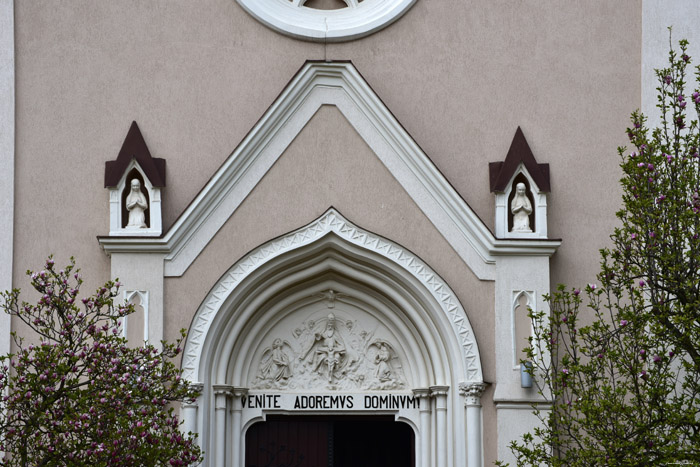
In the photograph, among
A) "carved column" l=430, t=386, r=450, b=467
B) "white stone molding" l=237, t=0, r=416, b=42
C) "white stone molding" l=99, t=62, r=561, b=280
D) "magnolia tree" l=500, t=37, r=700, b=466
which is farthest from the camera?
"white stone molding" l=237, t=0, r=416, b=42

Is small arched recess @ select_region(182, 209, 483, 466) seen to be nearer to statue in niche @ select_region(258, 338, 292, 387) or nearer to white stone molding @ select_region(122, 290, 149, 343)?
statue in niche @ select_region(258, 338, 292, 387)

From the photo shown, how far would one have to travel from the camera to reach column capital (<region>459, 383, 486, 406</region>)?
48.6ft

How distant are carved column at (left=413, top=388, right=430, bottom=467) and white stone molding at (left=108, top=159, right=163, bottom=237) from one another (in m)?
3.70

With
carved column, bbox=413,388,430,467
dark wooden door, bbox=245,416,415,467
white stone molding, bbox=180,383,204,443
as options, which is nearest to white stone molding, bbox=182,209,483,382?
white stone molding, bbox=180,383,204,443

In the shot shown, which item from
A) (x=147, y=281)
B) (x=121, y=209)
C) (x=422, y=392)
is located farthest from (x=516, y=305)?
(x=121, y=209)

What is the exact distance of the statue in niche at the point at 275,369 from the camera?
15.6 m

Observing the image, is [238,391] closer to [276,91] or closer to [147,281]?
[147,281]

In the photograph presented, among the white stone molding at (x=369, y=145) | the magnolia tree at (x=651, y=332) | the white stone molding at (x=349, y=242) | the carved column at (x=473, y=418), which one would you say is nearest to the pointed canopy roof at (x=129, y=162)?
the white stone molding at (x=369, y=145)

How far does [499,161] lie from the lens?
1570cm

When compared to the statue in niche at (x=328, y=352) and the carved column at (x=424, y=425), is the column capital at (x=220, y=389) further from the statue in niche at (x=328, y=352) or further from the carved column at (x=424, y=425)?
the carved column at (x=424, y=425)

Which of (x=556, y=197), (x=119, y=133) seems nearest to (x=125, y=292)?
(x=119, y=133)

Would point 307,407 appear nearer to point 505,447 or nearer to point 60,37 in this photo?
point 505,447

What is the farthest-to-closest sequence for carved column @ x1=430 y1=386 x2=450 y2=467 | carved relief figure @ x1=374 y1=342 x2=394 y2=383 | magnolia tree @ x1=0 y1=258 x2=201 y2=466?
carved relief figure @ x1=374 y1=342 x2=394 y2=383 < carved column @ x1=430 y1=386 x2=450 y2=467 < magnolia tree @ x1=0 y1=258 x2=201 y2=466

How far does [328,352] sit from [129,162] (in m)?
3.33
